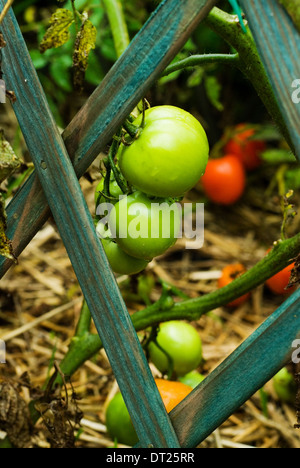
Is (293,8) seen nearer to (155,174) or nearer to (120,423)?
(155,174)

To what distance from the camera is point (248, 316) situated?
1.58m

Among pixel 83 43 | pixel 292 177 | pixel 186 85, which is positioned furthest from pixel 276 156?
pixel 83 43

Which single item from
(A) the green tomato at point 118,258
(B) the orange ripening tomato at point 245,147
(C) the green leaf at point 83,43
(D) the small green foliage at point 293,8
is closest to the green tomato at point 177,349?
(A) the green tomato at point 118,258

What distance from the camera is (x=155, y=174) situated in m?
0.66

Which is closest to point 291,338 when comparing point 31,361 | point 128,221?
point 128,221

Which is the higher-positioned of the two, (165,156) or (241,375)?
(165,156)

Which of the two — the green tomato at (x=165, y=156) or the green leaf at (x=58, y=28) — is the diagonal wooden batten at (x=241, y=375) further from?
the green leaf at (x=58, y=28)

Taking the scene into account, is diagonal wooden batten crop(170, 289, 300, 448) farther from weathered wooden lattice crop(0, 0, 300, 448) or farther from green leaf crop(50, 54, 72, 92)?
green leaf crop(50, 54, 72, 92)

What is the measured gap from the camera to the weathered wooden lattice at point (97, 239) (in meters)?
0.65

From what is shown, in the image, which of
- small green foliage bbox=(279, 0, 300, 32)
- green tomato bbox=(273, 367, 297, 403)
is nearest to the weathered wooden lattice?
small green foliage bbox=(279, 0, 300, 32)

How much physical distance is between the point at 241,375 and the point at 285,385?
2.14ft

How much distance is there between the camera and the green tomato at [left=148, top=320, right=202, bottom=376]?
1.05 metres
